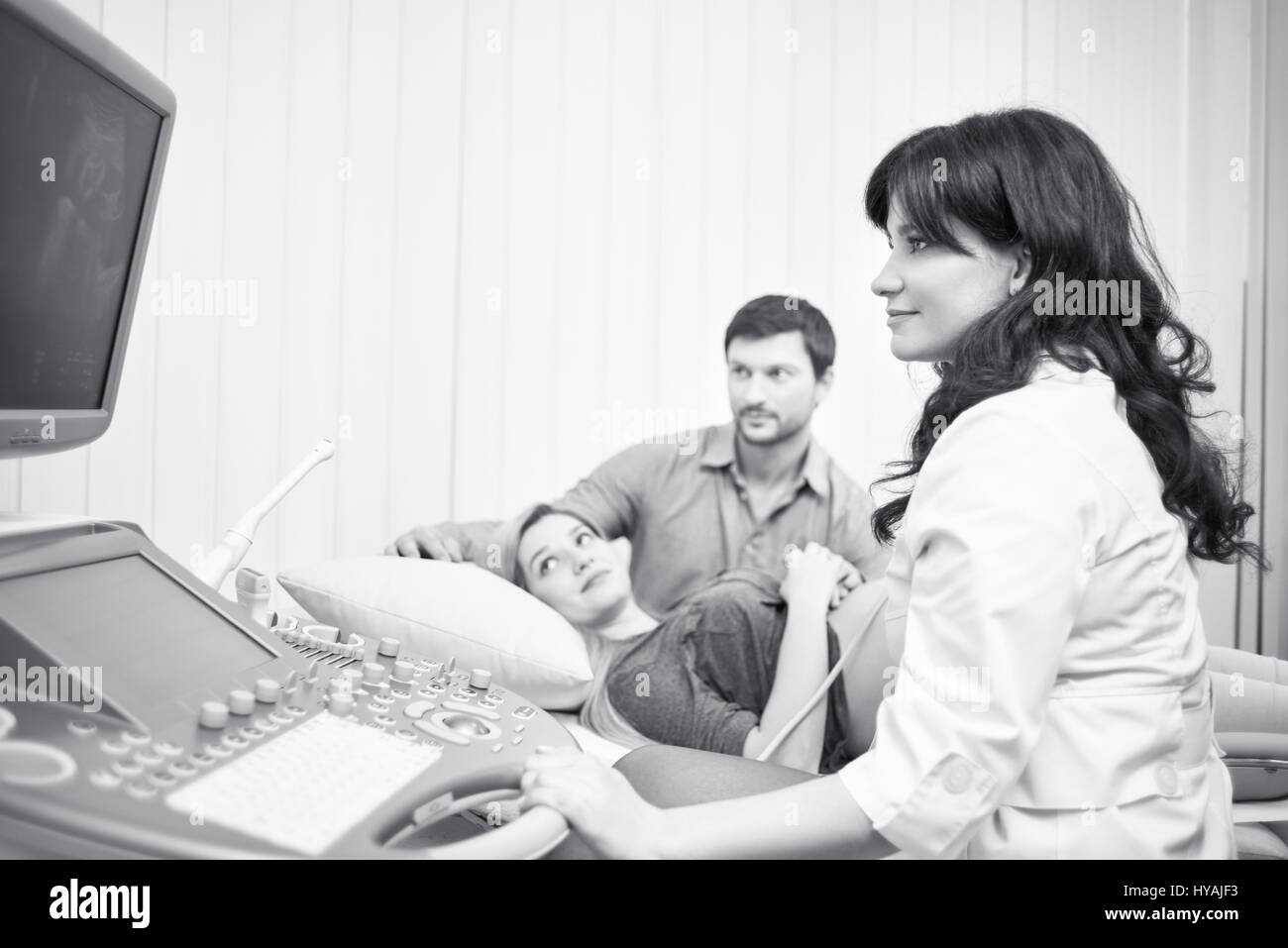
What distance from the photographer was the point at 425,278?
6.32 feet

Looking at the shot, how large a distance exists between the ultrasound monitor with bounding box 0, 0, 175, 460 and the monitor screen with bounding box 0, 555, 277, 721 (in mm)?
167

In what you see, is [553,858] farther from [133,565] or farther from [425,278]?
[425,278]

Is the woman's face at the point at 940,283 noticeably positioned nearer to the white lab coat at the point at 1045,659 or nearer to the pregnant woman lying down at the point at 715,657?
Result: the white lab coat at the point at 1045,659

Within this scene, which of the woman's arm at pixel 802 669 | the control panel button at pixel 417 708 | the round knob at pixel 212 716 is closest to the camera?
the round knob at pixel 212 716

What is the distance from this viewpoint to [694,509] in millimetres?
1854

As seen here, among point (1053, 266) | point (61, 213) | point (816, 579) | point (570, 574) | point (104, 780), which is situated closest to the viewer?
point (104, 780)

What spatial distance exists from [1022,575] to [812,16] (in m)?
1.84

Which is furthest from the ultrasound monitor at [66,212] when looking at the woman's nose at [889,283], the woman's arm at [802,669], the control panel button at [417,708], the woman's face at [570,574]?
the woman's arm at [802,669]

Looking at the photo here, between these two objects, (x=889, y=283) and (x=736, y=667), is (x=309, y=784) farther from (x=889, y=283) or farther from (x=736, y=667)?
(x=736, y=667)

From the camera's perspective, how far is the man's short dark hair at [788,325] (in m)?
1.85

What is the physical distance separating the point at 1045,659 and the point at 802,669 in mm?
767

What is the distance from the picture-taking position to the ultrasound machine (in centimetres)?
48

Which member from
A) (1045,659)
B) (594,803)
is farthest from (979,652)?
(594,803)

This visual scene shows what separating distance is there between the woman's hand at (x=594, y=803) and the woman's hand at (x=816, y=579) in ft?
2.88
